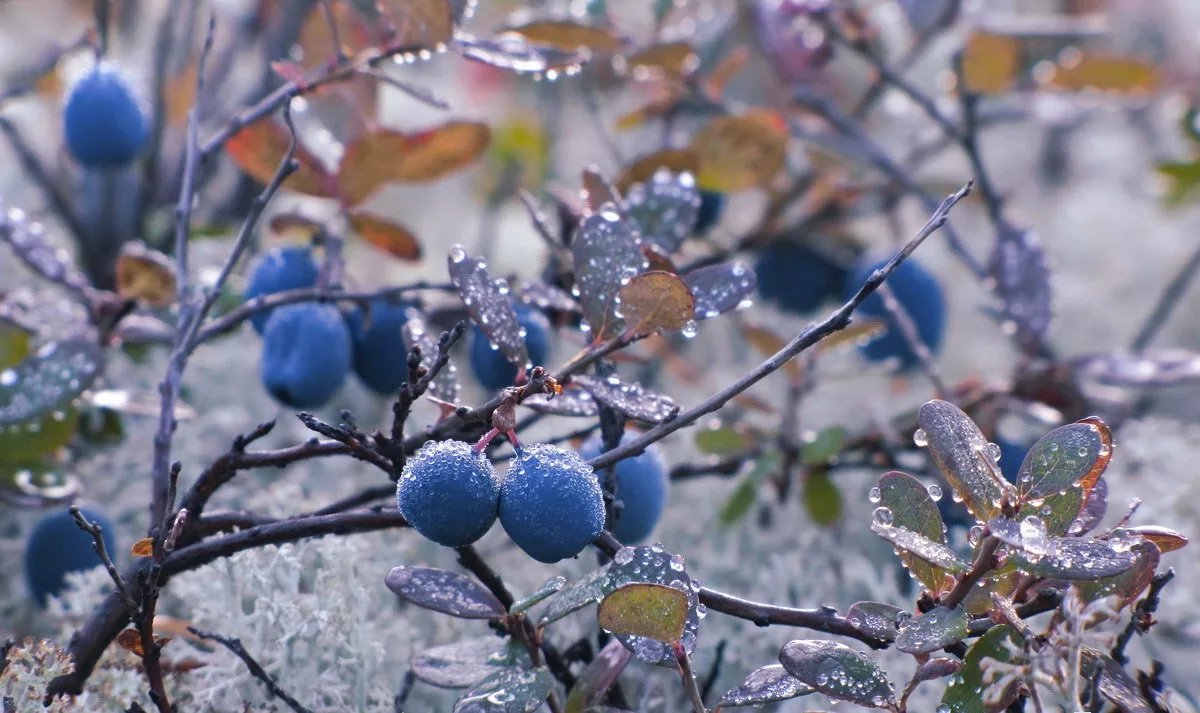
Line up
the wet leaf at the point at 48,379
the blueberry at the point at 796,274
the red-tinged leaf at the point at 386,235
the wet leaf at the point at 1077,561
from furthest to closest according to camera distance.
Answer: the blueberry at the point at 796,274 → the red-tinged leaf at the point at 386,235 → the wet leaf at the point at 48,379 → the wet leaf at the point at 1077,561

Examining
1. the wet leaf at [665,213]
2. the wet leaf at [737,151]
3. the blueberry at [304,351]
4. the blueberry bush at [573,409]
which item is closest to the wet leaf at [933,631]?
the blueberry bush at [573,409]

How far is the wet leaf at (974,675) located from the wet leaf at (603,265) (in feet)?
0.84

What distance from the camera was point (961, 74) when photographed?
1.09 m

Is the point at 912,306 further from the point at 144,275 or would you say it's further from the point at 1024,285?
the point at 144,275

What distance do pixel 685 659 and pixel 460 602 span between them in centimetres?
13

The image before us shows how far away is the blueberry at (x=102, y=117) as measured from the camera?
92 centimetres

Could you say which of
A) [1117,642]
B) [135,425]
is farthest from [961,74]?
[135,425]

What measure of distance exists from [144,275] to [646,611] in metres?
0.54

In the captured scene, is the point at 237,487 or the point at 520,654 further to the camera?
the point at 237,487

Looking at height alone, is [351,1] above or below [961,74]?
above

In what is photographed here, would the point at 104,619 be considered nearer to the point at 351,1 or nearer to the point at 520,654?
the point at 520,654

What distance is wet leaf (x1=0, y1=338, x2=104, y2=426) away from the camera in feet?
2.51

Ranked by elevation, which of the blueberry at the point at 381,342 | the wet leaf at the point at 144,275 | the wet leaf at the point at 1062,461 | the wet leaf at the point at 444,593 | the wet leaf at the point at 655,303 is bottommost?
the wet leaf at the point at 444,593

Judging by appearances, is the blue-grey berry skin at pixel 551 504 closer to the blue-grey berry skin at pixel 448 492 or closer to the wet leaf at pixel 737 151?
the blue-grey berry skin at pixel 448 492
